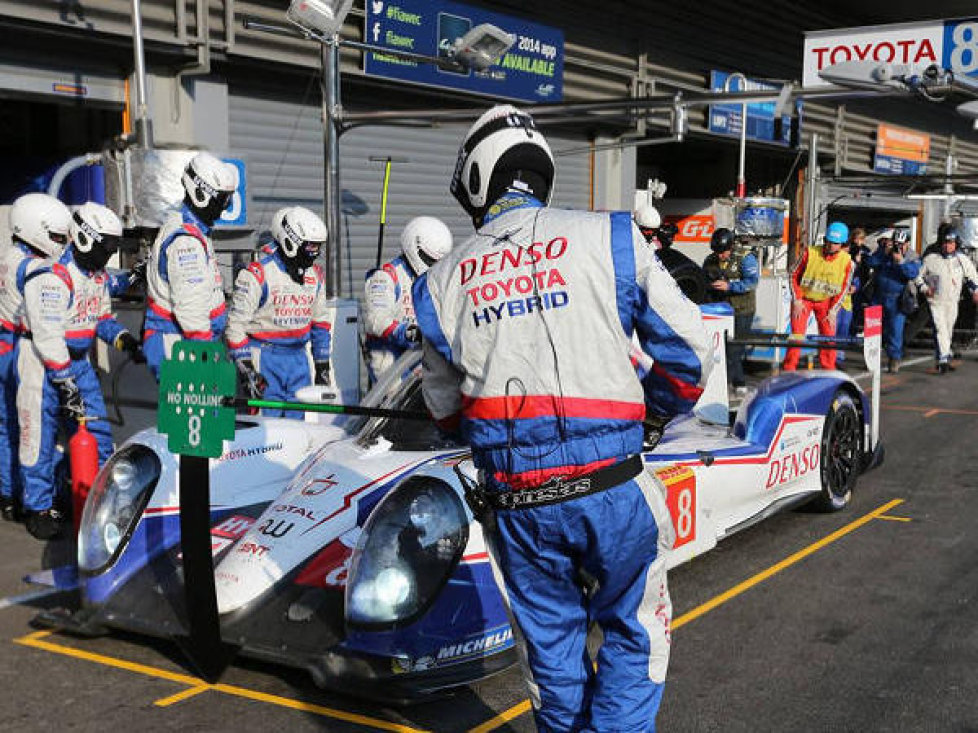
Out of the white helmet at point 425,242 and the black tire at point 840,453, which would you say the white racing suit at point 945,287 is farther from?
the white helmet at point 425,242

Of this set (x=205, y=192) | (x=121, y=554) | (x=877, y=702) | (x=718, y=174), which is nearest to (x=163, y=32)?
(x=205, y=192)

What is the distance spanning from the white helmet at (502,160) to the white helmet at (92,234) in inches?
166

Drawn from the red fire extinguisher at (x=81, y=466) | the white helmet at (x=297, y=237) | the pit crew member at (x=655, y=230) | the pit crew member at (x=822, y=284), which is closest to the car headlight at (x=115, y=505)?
the red fire extinguisher at (x=81, y=466)

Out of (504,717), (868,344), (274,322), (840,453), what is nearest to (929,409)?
(868,344)

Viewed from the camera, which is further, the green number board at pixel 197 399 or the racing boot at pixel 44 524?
the racing boot at pixel 44 524

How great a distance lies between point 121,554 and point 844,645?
2.83m

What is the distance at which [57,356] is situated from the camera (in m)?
6.27

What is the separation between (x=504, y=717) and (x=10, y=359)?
4204mm

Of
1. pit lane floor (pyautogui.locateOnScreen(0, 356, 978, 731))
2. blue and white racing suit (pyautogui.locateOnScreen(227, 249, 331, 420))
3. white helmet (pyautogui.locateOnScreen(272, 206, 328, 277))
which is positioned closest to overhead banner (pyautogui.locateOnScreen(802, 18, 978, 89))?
white helmet (pyautogui.locateOnScreen(272, 206, 328, 277))

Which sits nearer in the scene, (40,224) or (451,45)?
(40,224)

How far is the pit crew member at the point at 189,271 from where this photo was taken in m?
6.57

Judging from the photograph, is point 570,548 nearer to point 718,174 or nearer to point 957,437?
point 957,437

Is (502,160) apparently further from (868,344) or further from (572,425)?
(868,344)

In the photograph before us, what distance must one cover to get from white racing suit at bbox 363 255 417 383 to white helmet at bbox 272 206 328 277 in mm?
413
